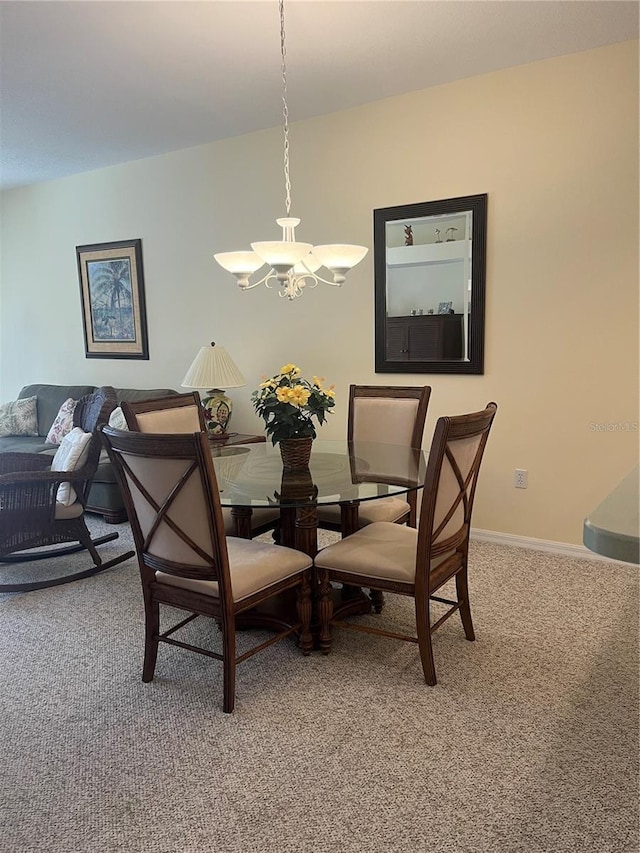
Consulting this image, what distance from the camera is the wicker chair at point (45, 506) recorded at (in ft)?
10.5

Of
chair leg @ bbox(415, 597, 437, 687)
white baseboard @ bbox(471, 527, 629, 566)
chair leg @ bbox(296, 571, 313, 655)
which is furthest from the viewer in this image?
white baseboard @ bbox(471, 527, 629, 566)

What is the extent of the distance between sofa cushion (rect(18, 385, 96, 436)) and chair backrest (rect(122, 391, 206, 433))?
2516mm

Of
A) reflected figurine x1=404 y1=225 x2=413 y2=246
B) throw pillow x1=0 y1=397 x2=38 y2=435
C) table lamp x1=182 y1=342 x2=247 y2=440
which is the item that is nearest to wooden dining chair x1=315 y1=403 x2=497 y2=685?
reflected figurine x1=404 y1=225 x2=413 y2=246

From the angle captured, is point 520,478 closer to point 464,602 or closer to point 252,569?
point 464,602

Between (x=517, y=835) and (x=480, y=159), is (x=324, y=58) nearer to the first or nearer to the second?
(x=480, y=159)

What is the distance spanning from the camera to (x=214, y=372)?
14.0 ft

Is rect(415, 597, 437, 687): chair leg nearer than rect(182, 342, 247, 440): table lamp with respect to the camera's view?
Yes

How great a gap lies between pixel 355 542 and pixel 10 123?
3.65 m

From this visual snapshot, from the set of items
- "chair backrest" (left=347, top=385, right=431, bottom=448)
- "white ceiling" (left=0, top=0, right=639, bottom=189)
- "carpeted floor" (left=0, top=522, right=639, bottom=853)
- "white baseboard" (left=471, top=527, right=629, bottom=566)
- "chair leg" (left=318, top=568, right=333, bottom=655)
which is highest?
"white ceiling" (left=0, top=0, right=639, bottom=189)

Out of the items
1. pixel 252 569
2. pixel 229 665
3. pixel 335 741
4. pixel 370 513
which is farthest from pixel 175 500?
pixel 370 513

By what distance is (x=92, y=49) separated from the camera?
3000 millimetres

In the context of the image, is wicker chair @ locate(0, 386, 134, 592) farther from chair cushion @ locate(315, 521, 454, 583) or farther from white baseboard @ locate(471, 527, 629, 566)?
white baseboard @ locate(471, 527, 629, 566)

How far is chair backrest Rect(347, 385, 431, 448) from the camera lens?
10.5 feet

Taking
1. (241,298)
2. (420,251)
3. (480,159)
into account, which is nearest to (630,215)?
(480,159)
